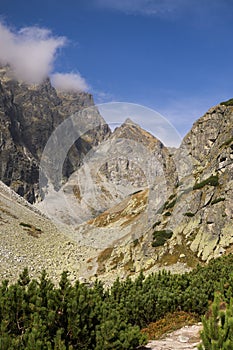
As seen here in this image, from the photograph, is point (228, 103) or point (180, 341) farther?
point (228, 103)

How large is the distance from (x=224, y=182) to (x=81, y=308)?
32.1 meters

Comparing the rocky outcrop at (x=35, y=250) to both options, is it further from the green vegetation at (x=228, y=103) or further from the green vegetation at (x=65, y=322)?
the green vegetation at (x=228, y=103)

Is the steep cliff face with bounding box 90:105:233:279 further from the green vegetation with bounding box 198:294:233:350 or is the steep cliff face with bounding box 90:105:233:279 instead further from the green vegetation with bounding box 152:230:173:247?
the green vegetation with bounding box 198:294:233:350

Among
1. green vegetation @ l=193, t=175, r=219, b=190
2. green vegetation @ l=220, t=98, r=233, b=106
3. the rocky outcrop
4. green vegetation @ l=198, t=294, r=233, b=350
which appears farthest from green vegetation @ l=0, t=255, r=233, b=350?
green vegetation @ l=220, t=98, r=233, b=106

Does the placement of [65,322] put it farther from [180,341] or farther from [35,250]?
[35,250]

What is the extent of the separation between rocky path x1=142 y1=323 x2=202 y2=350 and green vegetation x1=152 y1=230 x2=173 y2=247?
2484 cm

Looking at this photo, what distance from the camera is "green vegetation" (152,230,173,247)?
37.1 m

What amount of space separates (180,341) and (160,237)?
2736cm

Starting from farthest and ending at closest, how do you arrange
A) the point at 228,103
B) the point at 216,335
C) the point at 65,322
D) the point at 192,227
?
1. the point at 228,103
2. the point at 192,227
3. the point at 65,322
4. the point at 216,335

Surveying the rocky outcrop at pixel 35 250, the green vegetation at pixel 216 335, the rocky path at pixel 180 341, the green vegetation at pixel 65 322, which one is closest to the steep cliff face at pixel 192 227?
the rocky outcrop at pixel 35 250

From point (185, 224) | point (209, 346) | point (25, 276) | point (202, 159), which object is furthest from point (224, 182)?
point (209, 346)

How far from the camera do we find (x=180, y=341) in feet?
35.0

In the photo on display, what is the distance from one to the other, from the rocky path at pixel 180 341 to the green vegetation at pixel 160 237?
24838 millimetres

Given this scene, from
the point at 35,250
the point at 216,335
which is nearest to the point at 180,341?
the point at 216,335
